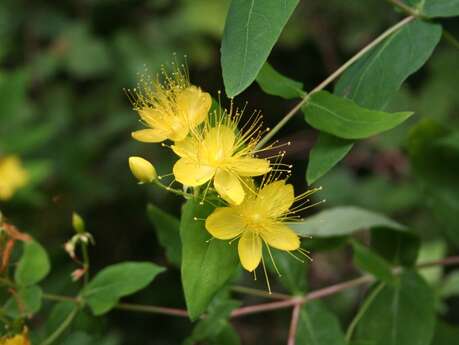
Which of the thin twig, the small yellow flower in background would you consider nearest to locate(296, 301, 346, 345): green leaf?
the thin twig

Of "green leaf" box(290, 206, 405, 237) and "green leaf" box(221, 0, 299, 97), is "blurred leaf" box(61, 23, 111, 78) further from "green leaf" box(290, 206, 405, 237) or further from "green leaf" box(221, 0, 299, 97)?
"green leaf" box(221, 0, 299, 97)

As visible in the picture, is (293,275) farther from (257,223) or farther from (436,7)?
(436,7)

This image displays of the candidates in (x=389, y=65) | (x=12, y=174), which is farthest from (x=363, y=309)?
(x=12, y=174)

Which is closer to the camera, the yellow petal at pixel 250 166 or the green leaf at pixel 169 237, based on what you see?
the yellow petal at pixel 250 166

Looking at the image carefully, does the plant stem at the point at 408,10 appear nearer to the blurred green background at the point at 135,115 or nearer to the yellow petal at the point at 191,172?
the yellow petal at the point at 191,172

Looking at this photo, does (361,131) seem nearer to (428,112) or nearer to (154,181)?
(154,181)

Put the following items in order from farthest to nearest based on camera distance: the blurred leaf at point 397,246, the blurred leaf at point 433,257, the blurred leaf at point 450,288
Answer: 1. the blurred leaf at point 433,257
2. the blurred leaf at point 450,288
3. the blurred leaf at point 397,246

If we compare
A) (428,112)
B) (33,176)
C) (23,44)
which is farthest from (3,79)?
(428,112)

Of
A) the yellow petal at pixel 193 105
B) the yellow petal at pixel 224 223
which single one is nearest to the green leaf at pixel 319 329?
the yellow petal at pixel 224 223
